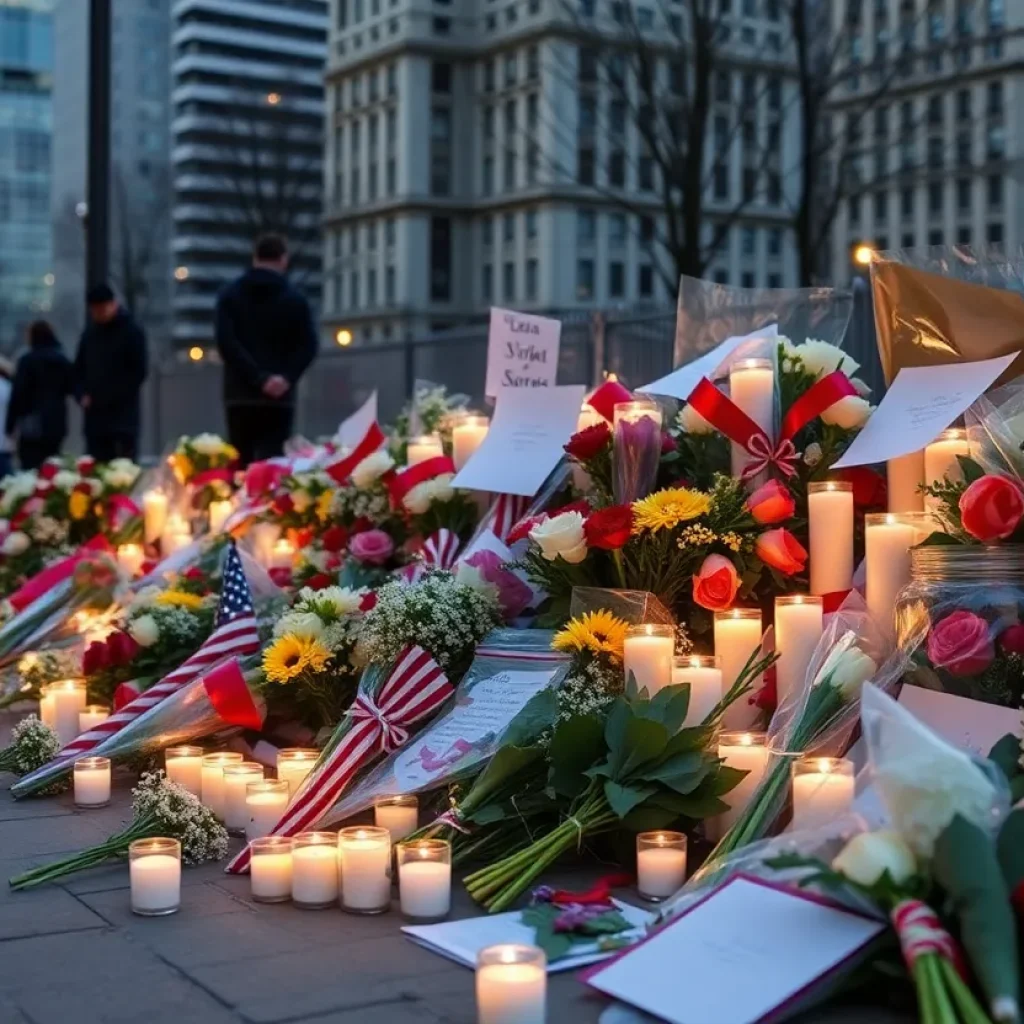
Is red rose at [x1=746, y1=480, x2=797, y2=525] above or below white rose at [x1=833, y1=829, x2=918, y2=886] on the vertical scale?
above

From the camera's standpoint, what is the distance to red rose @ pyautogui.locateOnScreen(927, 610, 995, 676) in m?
3.74

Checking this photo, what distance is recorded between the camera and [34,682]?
6375mm

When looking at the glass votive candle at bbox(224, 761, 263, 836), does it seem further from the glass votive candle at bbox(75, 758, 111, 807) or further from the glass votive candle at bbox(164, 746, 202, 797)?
the glass votive candle at bbox(75, 758, 111, 807)

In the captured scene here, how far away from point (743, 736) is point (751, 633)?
41cm

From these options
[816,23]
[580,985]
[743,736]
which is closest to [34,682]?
[743,736]

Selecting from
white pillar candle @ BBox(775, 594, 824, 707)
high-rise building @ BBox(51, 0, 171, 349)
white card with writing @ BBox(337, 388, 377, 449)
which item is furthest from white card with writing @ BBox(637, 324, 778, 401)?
high-rise building @ BBox(51, 0, 171, 349)

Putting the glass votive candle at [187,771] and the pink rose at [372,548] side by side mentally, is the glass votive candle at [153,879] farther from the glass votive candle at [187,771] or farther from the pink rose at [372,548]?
the pink rose at [372,548]

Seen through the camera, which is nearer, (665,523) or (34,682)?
(665,523)

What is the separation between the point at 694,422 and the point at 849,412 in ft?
1.52

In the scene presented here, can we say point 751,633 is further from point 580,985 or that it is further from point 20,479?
point 20,479

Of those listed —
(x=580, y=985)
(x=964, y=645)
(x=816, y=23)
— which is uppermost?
(x=816, y=23)

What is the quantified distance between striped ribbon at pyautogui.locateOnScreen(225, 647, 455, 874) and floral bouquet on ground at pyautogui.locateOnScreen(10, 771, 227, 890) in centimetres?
Result: 12

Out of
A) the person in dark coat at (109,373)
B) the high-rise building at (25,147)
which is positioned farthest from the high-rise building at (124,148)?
the person in dark coat at (109,373)

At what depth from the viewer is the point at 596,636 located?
4426mm
